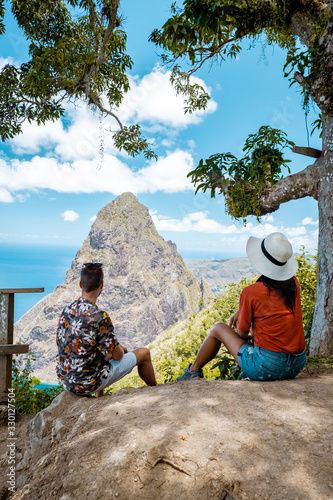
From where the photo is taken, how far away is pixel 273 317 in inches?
102

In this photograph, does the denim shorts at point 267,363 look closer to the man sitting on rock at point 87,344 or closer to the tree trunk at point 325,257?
the man sitting on rock at point 87,344

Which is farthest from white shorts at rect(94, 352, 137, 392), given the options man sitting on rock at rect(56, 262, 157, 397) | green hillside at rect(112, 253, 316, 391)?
green hillside at rect(112, 253, 316, 391)

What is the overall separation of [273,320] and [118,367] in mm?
1350

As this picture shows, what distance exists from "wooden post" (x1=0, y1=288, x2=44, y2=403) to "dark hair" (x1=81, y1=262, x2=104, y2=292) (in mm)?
1615

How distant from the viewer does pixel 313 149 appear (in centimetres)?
447

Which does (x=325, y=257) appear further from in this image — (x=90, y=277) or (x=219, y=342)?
(x=90, y=277)

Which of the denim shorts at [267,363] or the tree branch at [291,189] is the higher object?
the tree branch at [291,189]

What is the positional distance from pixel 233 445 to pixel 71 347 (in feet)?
5.00

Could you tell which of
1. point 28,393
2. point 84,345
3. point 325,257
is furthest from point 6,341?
point 325,257

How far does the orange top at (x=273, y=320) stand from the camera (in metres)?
2.57

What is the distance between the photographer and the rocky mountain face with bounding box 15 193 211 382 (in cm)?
8131

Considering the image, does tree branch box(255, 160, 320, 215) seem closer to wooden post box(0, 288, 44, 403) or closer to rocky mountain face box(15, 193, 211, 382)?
wooden post box(0, 288, 44, 403)

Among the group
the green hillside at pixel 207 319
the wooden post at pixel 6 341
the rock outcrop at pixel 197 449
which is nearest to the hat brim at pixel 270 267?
the rock outcrop at pixel 197 449

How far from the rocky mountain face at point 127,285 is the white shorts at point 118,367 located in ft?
234
